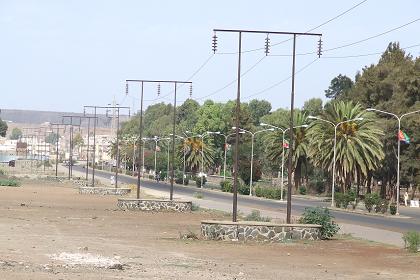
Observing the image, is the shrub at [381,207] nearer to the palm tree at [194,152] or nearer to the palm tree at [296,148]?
the palm tree at [296,148]

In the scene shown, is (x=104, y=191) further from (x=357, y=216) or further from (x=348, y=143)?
(x=357, y=216)

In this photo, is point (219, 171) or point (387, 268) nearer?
point (387, 268)

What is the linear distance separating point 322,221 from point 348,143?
4313 cm

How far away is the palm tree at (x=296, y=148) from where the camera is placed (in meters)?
94.3

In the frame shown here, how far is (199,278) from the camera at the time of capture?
19.2 m

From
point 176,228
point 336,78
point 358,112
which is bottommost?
point 176,228

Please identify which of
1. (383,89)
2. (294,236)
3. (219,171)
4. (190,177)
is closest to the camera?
(294,236)

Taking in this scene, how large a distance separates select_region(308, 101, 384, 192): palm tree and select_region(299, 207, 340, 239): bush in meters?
42.2

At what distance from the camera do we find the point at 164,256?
24594 mm

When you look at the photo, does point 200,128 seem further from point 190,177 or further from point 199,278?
point 199,278

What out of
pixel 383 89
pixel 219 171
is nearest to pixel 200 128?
pixel 219 171

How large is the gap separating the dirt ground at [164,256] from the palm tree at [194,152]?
93.4m

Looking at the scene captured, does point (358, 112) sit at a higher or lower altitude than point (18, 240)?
higher

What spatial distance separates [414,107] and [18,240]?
59720 mm
